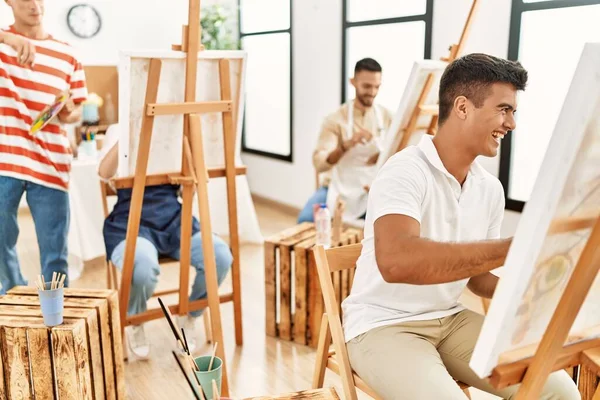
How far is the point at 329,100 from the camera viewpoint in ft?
15.0

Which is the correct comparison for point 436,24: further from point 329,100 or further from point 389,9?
point 329,100

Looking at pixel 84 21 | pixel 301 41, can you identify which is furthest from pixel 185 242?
pixel 84 21

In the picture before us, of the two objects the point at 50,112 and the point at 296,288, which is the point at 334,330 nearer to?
the point at 296,288

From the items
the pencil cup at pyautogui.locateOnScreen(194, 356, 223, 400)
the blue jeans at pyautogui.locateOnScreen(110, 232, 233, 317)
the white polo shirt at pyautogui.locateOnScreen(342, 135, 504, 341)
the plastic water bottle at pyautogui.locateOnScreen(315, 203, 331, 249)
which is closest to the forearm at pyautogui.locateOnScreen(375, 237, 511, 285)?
the white polo shirt at pyautogui.locateOnScreen(342, 135, 504, 341)

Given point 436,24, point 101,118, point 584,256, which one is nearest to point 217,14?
point 101,118

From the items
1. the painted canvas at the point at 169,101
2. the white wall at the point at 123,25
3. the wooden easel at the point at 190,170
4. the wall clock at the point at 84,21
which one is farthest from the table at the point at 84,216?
the wall clock at the point at 84,21

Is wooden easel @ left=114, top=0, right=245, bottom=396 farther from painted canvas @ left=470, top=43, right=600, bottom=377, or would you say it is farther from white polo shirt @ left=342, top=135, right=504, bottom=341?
A: painted canvas @ left=470, top=43, right=600, bottom=377

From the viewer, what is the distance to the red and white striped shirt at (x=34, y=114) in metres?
2.39

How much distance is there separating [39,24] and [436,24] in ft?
7.28

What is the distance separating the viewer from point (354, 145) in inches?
129

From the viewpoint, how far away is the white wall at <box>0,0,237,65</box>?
5.21 meters

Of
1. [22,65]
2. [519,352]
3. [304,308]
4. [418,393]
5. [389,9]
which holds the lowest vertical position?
[304,308]

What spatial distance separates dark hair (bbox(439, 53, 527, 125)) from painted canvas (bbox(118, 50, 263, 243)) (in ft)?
3.52

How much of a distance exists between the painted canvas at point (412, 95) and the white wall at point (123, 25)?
3.61 meters
